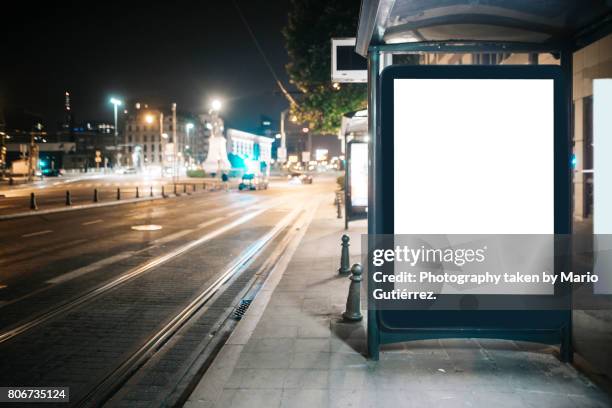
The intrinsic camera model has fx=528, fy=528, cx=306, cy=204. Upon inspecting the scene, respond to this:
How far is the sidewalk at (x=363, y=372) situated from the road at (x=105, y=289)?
71 cm

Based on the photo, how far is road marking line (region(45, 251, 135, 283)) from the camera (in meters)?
10.1

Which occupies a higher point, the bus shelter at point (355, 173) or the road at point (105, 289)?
the bus shelter at point (355, 173)

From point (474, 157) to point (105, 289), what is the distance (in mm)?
6782

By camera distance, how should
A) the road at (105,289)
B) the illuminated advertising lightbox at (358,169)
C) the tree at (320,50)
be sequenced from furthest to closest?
the tree at (320,50) → the illuminated advertising lightbox at (358,169) → the road at (105,289)

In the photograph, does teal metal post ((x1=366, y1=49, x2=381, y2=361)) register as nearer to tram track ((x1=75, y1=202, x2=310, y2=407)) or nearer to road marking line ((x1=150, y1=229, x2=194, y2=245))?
tram track ((x1=75, y1=202, x2=310, y2=407))

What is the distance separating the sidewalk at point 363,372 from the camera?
14.9 feet

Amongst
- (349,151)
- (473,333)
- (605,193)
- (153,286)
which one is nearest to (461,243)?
(473,333)

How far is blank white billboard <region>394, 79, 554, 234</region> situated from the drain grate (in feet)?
11.5

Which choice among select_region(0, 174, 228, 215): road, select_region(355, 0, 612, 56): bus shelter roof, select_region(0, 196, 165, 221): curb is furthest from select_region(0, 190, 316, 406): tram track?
select_region(0, 174, 228, 215): road

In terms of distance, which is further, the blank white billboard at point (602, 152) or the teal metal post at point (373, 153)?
the blank white billboard at point (602, 152)

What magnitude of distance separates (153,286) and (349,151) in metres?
8.45

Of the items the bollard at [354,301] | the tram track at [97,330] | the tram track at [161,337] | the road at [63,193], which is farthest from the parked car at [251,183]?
the bollard at [354,301]

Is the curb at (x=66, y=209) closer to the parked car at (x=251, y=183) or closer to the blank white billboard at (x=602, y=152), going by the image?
the parked car at (x=251, y=183)

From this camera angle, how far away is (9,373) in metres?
5.42
